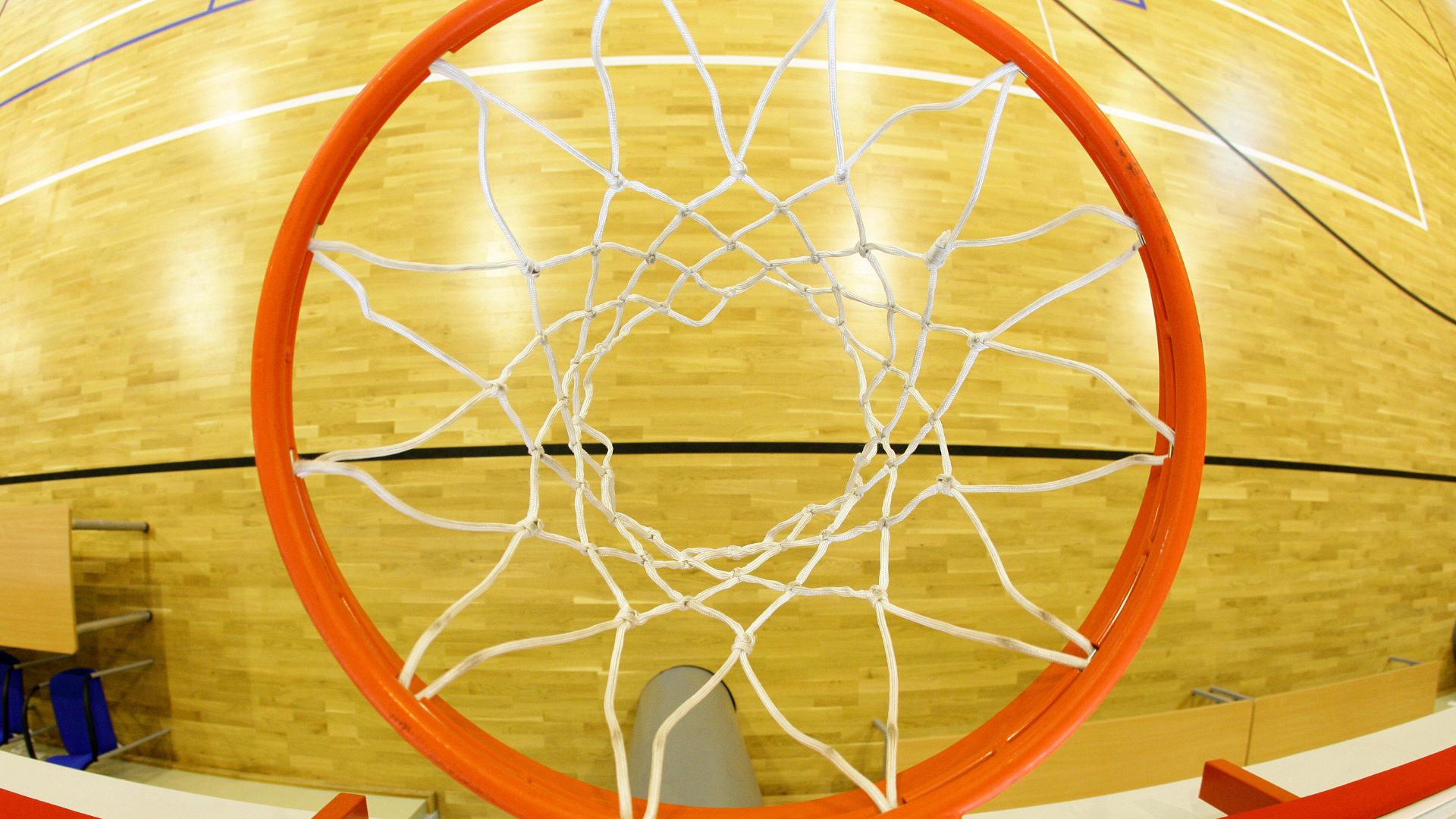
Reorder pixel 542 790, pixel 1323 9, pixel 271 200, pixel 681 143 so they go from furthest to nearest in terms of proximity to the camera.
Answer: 1. pixel 1323 9
2. pixel 271 200
3. pixel 681 143
4. pixel 542 790

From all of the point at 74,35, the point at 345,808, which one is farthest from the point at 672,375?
the point at 74,35

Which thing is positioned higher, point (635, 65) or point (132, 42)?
point (132, 42)

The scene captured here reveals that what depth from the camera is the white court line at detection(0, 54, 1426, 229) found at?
1481 millimetres

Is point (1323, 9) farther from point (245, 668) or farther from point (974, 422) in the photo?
point (245, 668)

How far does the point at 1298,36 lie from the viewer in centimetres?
196

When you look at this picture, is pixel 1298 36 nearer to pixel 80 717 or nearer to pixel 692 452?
pixel 692 452

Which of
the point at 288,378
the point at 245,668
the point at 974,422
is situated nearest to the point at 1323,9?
the point at 974,422

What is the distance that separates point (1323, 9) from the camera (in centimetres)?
203

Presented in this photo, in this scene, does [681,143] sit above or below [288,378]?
above

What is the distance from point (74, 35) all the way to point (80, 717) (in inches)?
86.5

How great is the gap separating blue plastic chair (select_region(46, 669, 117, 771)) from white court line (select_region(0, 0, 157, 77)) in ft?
6.74

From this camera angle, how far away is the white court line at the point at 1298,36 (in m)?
1.89

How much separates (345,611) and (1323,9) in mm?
3430

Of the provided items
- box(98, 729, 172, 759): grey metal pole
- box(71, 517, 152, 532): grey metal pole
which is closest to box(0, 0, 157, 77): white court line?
box(71, 517, 152, 532): grey metal pole
